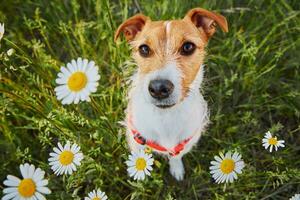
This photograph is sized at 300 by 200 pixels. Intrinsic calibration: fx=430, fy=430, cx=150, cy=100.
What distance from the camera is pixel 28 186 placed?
2.14m

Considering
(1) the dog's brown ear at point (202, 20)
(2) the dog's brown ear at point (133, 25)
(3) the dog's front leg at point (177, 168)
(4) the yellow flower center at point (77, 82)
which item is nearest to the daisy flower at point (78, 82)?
(4) the yellow flower center at point (77, 82)

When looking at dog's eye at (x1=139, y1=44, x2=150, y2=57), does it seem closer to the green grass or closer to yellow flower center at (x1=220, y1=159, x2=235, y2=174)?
the green grass

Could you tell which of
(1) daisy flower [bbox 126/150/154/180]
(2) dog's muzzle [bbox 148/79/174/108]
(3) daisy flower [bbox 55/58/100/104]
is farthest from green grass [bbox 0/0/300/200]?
(3) daisy flower [bbox 55/58/100/104]

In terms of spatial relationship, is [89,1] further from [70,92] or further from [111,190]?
[70,92]

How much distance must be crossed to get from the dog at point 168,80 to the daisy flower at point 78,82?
1.25 ft

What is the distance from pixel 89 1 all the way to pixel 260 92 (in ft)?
5.55

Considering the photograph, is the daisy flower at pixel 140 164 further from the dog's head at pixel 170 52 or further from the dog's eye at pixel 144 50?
the dog's eye at pixel 144 50

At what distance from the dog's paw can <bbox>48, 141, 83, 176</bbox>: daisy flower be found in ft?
3.72

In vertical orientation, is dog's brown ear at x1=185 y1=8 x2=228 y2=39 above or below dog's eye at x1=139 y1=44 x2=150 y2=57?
above

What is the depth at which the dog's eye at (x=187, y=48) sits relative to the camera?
101 inches

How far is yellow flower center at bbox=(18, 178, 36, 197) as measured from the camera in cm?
213

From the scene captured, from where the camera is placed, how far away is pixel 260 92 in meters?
3.63

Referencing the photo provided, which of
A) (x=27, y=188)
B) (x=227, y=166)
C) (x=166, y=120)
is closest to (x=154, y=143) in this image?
(x=166, y=120)

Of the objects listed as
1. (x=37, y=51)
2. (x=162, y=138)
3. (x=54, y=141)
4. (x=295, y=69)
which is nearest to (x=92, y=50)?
(x=37, y=51)
